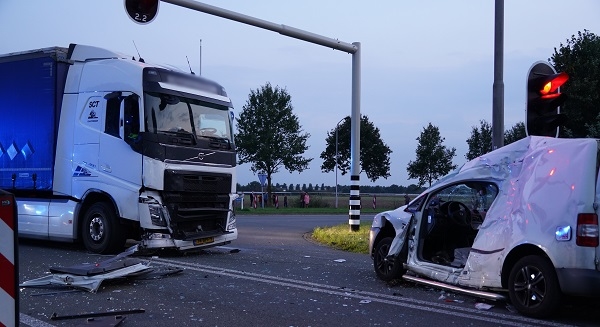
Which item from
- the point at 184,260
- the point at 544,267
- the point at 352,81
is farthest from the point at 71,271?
the point at 352,81

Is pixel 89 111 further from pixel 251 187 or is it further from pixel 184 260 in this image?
pixel 251 187

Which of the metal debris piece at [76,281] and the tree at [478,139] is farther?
the tree at [478,139]

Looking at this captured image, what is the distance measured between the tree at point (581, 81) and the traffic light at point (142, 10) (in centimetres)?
1578

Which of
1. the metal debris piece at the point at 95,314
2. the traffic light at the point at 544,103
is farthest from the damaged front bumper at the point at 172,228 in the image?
the traffic light at the point at 544,103

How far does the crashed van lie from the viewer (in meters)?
6.40

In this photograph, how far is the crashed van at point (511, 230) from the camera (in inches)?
252

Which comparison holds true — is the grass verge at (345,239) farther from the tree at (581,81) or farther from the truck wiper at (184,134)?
the tree at (581,81)

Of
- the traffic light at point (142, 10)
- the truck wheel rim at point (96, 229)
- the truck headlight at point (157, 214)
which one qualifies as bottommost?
the truck wheel rim at point (96, 229)

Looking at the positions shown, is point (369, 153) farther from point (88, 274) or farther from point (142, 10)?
point (88, 274)

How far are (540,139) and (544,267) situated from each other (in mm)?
1645

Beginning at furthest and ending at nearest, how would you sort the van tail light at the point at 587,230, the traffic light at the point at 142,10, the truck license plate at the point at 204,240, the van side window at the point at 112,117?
the traffic light at the point at 142,10
the truck license plate at the point at 204,240
the van side window at the point at 112,117
the van tail light at the point at 587,230

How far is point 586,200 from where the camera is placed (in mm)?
6379

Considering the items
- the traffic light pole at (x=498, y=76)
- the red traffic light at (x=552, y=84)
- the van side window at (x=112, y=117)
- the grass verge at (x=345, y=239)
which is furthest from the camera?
the grass verge at (x=345, y=239)

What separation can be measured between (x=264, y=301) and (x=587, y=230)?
359 cm
